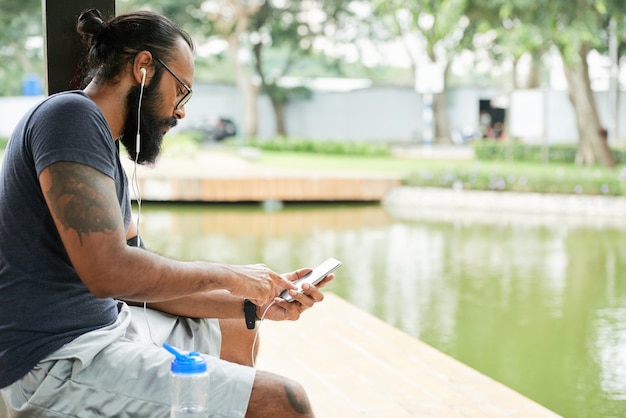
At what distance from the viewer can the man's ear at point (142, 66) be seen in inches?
69.1

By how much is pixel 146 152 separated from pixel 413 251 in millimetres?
5737

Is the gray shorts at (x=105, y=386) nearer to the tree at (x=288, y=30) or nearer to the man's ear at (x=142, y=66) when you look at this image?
the man's ear at (x=142, y=66)

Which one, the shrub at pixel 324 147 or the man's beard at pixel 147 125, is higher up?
the man's beard at pixel 147 125

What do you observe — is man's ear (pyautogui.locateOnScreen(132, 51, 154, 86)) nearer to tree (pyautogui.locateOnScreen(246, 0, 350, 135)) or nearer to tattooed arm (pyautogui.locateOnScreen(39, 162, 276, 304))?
tattooed arm (pyautogui.locateOnScreen(39, 162, 276, 304))

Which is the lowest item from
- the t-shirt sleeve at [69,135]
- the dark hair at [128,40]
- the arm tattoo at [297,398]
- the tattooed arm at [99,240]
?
the arm tattoo at [297,398]

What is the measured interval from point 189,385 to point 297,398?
208 mm

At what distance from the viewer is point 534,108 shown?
14.9 m

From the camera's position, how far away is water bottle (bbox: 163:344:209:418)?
152 centimetres

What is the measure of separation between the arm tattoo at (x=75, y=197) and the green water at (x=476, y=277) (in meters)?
2.26

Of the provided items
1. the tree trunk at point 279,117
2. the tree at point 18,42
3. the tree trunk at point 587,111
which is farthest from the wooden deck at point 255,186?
the tree trunk at point 279,117

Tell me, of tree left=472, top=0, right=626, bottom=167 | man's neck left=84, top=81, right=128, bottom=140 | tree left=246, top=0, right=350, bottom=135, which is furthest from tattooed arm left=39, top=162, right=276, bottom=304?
tree left=246, top=0, right=350, bottom=135

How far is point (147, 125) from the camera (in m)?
1.84

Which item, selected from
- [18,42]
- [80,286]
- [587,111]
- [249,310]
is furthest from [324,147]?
[80,286]

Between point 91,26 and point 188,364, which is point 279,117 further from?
point 188,364
